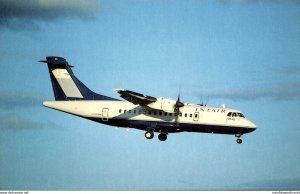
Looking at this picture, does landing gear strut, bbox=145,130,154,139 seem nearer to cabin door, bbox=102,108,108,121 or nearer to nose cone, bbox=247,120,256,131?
cabin door, bbox=102,108,108,121

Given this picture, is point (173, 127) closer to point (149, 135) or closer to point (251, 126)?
point (149, 135)

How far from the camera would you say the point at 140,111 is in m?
29.5

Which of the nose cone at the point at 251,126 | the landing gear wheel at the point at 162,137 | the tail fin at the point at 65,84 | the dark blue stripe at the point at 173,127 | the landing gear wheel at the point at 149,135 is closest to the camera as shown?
the nose cone at the point at 251,126

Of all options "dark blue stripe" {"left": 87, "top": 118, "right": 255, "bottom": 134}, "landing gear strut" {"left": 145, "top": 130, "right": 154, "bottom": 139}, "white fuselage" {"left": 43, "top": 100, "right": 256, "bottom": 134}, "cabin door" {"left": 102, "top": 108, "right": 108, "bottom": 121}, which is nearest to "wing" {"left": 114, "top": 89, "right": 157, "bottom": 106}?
"white fuselage" {"left": 43, "top": 100, "right": 256, "bottom": 134}

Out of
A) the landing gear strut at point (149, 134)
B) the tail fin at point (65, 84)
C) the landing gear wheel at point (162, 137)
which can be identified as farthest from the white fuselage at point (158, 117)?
the landing gear wheel at point (162, 137)

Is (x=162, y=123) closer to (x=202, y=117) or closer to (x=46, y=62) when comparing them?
(x=202, y=117)

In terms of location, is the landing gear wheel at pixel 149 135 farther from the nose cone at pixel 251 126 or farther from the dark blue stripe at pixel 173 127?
the nose cone at pixel 251 126

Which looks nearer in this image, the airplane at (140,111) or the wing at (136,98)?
the wing at (136,98)

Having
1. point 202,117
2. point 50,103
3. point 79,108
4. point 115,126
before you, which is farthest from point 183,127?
point 50,103

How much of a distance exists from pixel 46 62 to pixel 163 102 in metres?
8.52

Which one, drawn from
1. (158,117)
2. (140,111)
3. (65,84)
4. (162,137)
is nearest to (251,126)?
(158,117)

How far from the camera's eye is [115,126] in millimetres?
30156

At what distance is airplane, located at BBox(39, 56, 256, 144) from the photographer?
92.2 ft

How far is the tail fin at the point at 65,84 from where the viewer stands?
31453mm
